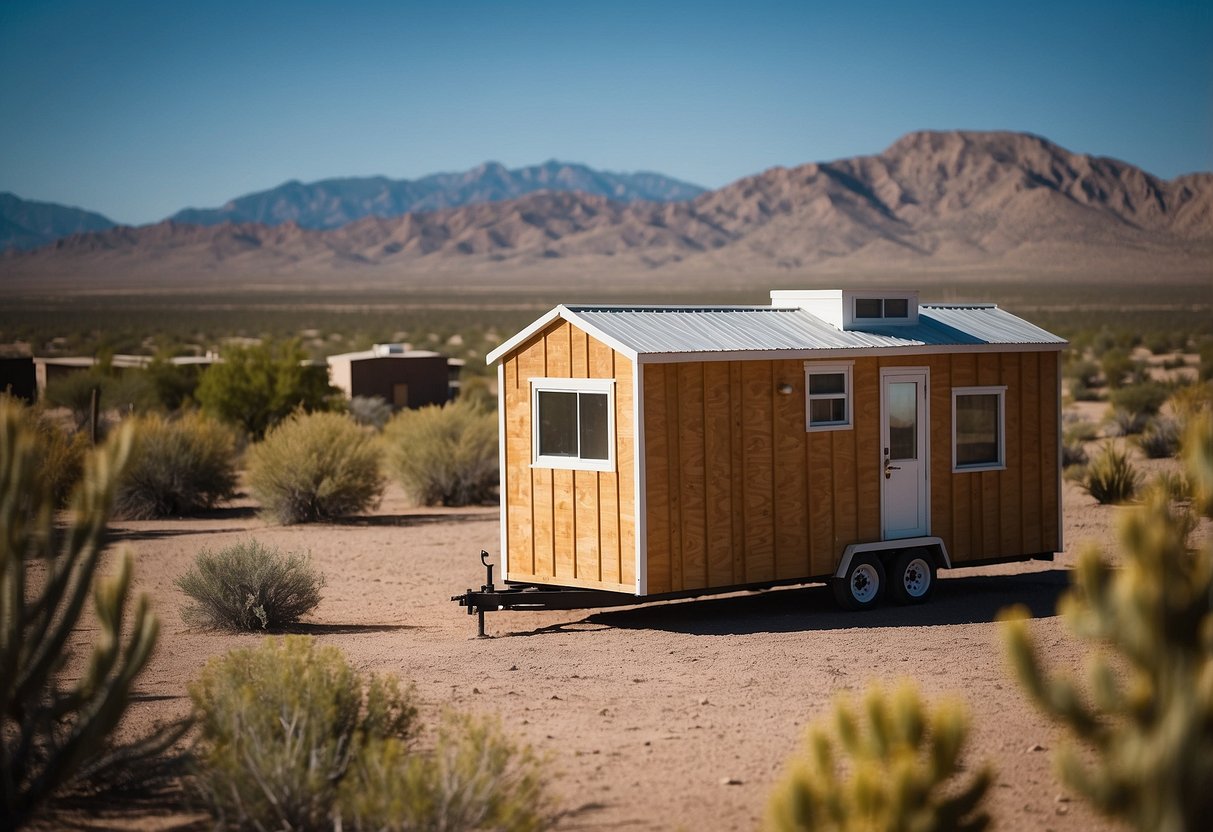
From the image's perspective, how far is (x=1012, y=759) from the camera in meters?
7.81

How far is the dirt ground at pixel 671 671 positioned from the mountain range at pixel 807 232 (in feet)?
383

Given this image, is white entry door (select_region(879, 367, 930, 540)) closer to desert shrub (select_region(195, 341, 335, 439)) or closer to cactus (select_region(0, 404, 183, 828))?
cactus (select_region(0, 404, 183, 828))

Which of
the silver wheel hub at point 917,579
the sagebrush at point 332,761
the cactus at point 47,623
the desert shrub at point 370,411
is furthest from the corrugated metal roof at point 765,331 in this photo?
the desert shrub at point 370,411

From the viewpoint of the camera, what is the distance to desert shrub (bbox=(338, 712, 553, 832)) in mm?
5898

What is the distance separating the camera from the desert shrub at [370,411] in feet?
94.1

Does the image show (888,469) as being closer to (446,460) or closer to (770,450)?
(770,450)

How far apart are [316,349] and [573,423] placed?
4996 cm

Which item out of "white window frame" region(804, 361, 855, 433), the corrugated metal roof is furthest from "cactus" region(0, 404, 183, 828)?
"white window frame" region(804, 361, 855, 433)

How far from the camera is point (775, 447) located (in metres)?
12.1

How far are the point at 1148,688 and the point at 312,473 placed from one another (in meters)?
16.1

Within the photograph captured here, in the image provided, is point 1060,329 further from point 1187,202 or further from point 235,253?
point 235,253

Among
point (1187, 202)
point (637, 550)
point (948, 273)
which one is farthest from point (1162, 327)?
point (1187, 202)

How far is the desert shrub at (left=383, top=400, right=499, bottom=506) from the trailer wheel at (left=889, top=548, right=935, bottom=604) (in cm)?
979

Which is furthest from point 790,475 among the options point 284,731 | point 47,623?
point 47,623
